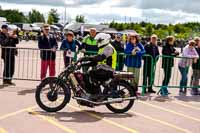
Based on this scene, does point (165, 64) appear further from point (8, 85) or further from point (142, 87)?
point (8, 85)

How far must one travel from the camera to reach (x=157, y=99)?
11883mm

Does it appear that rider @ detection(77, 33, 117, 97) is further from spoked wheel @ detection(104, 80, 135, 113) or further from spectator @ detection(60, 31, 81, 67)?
spectator @ detection(60, 31, 81, 67)

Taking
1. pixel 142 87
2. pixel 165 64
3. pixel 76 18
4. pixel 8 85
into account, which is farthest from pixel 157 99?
pixel 76 18

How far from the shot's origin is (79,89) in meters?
9.53

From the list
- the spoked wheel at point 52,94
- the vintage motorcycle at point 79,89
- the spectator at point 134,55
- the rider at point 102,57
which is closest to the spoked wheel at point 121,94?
the vintage motorcycle at point 79,89

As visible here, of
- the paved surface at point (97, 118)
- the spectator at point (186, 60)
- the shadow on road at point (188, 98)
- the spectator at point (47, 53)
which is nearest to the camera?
the paved surface at point (97, 118)

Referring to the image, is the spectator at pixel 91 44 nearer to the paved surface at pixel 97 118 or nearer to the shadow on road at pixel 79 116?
the paved surface at pixel 97 118

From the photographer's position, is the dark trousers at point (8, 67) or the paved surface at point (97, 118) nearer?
the paved surface at point (97, 118)

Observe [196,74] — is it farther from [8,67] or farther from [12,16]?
[12,16]

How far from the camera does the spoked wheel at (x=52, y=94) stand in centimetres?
948

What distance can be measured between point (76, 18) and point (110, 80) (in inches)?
4858

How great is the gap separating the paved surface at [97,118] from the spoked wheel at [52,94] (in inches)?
6.7

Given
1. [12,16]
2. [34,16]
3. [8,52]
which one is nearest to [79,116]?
[8,52]

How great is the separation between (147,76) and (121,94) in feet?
10.8
